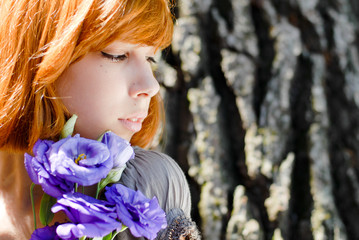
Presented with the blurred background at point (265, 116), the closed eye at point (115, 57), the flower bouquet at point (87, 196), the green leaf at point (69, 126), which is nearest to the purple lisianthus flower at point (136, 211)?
the flower bouquet at point (87, 196)

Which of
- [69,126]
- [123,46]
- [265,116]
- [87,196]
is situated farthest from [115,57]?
[265,116]

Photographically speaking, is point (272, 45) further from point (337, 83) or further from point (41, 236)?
point (41, 236)

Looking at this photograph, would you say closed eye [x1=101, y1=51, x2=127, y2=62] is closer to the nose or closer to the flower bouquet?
the nose

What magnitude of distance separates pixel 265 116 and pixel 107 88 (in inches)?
22.1

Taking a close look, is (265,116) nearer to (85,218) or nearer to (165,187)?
(165,187)

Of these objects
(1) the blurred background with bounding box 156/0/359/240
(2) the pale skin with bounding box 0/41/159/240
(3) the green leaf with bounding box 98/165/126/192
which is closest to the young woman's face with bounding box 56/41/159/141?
(2) the pale skin with bounding box 0/41/159/240

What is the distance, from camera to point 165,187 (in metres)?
0.84

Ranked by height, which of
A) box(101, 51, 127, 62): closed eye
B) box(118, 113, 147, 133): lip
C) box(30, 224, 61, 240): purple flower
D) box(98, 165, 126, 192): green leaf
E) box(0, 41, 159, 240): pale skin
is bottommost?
box(30, 224, 61, 240): purple flower

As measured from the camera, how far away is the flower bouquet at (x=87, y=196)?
676 millimetres

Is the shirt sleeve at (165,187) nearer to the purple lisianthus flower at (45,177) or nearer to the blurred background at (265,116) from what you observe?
the purple lisianthus flower at (45,177)

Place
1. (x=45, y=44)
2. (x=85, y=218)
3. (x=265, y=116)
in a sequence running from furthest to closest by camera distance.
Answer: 1. (x=265, y=116)
2. (x=45, y=44)
3. (x=85, y=218)

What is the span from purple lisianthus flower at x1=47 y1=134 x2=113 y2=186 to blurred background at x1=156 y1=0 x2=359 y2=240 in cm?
53

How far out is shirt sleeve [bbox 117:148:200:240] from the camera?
808 mm

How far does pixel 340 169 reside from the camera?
4.13 feet
